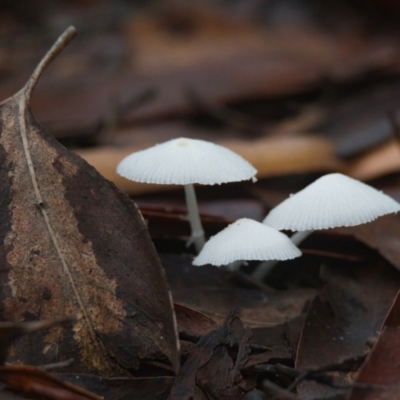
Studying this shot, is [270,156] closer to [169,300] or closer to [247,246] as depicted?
[247,246]

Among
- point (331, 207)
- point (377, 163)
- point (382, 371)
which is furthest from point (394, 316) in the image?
point (377, 163)

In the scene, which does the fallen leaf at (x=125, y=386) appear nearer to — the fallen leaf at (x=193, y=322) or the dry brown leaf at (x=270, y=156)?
the fallen leaf at (x=193, y=322)

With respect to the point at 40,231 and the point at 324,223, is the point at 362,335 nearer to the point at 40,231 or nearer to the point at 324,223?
the point at 324,223

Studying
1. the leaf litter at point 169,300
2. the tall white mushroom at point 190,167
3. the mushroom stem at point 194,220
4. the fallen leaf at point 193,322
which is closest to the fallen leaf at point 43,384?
the leaf litter at point 169,300

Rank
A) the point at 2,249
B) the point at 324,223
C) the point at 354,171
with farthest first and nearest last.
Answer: the point at 354,171, the point at 324,223, the point at 2,249

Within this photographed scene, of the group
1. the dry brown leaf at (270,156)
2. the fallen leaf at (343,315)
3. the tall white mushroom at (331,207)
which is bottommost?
the fallen leaf at (343,315)

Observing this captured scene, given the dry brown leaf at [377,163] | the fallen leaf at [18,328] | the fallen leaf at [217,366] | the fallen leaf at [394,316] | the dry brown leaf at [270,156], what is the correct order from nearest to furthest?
1. the fallen leaf at [18,328]
2. the fallen leaf at [217,366]
3. the fallen leaf at [394,316]
4. the dry brown leaf at [270,156]
5. the dry brown leaf at [377,163]

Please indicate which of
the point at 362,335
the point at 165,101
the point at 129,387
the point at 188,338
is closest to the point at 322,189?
the point at 362,335

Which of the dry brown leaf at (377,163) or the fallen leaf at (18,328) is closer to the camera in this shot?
the fallen leaf at (18,328)
